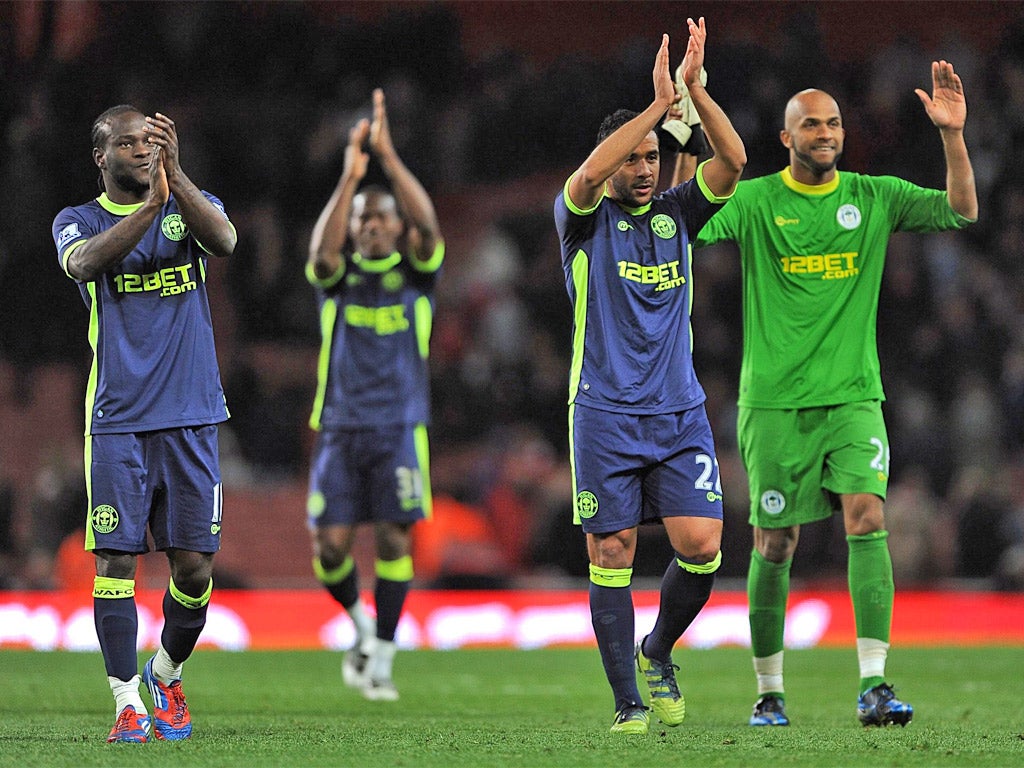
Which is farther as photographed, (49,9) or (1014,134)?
(1014,134)

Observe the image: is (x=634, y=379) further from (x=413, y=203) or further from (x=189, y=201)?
(x=413, y=203)

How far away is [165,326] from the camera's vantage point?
573cm

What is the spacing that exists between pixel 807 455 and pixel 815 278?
0.76m

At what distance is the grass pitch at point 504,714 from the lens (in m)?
4.82

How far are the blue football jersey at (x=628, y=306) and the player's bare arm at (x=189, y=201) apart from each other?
1.29m

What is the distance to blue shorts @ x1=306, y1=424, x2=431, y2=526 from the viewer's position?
870 cm

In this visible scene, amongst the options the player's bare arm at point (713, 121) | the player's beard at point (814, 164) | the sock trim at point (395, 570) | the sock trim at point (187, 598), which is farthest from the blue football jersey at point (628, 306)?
the sock trim at point (395, 570)

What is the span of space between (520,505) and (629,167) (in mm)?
8333

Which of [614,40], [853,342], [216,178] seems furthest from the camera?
[614,40]

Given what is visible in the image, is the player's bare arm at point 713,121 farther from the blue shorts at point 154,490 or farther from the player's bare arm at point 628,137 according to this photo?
the blue shorts at point 154,490

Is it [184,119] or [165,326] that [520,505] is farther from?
[165,326]

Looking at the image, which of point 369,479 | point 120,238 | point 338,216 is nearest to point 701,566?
point 120,238

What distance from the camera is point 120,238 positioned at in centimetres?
533

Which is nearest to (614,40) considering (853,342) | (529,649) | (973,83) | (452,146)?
(452,146)
